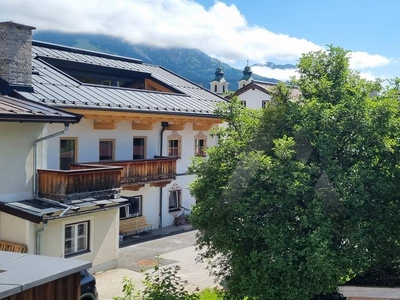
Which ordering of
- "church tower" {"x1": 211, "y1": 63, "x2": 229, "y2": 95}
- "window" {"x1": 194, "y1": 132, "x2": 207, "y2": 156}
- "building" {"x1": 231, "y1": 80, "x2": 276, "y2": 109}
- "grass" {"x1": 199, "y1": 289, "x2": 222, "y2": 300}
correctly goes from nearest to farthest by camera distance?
"grass" {"x1": 199, "y1": 289, "x2": 222, "y2": 300}
"window" {"x1": 194, "y1": 132, "x2": 207, "y2": 156}
"building" {"x1": 231, "y1": 80, "x2": 276, "y2": 109}
"church tower" {"x1": 211, "y1": 63, "x2": 229, "y2": 95}

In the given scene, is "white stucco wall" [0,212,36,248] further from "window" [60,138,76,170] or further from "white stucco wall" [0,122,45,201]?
"window" [60,138,76,170]

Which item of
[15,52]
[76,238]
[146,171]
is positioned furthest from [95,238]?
[15,52]

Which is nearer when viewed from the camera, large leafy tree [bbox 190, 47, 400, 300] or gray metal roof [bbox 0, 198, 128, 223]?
large leafy tree [bbox 190, 47, 400, 300]

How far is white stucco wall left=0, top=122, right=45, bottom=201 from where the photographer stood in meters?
12.7

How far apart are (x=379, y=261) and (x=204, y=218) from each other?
348 cm

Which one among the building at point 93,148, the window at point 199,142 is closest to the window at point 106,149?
→ the building at point 93,148

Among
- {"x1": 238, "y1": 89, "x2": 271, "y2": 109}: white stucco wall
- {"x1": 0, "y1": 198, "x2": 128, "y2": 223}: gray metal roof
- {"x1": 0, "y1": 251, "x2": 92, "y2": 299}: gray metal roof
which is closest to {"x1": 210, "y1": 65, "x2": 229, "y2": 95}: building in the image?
{"x1": 238, "y1": 89, "x2": 271, "y2": 109}: white stucco wall

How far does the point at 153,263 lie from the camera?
52.0 ft

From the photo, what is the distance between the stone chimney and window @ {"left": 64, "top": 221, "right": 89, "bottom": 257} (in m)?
5.38

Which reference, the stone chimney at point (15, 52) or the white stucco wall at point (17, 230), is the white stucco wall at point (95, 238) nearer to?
the white stucco wall at point (17, 230)

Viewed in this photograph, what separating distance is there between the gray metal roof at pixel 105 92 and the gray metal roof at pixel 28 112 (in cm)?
155

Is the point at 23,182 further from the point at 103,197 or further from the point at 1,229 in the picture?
the point at 103,197

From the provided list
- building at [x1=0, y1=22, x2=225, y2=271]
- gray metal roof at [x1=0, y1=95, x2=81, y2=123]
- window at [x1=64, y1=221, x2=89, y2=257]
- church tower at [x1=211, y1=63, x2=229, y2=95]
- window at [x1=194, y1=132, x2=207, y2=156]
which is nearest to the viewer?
gray metal roof at [x1=0, y1=95, x2=81, y2=123]

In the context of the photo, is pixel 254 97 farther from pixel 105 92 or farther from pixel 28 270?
pixel 28 270
